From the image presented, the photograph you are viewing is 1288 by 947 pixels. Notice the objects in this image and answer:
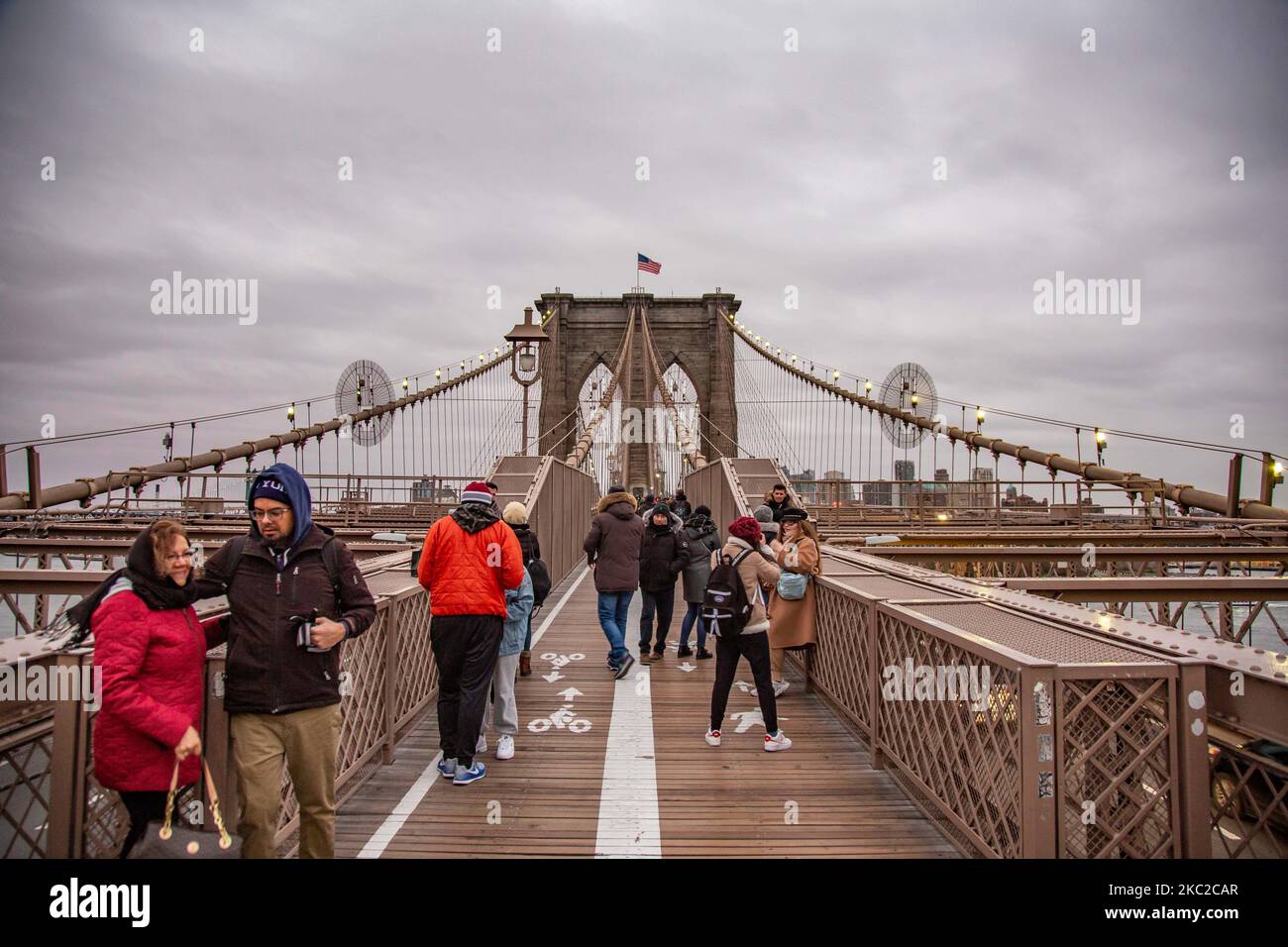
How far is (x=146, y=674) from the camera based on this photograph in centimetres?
242

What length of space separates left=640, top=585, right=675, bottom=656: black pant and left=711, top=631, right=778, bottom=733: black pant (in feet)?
7.78

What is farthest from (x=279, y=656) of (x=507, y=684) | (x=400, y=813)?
(x=507, y=684)

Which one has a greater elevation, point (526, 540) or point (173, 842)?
point (526, 540)

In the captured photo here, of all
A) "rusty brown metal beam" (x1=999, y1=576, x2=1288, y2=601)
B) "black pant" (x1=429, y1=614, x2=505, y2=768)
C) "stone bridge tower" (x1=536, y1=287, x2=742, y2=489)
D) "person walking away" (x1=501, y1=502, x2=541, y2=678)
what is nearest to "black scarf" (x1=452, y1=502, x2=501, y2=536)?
"black pant" (x1=429, y1=614, x2=505, y2=768)

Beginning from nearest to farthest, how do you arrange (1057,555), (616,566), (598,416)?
(616,566) → (1057,555) → (598,416)

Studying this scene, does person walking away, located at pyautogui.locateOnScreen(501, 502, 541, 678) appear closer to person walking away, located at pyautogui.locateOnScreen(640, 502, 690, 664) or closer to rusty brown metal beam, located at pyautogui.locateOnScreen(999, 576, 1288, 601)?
person walking away, located at pyautogui.locateOnScreen(640, 502, 690, 664)

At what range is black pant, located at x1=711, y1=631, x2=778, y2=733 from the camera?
4680 millimetres

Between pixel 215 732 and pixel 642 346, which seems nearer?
pixel 215 732

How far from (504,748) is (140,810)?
2.46 meters

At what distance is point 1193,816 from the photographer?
8.79ft

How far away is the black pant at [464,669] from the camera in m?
4.08

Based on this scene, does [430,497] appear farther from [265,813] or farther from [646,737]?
[265,813]

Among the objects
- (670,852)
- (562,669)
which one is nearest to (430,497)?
(562,669)

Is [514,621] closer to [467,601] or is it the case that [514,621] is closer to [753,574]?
[467,601]
